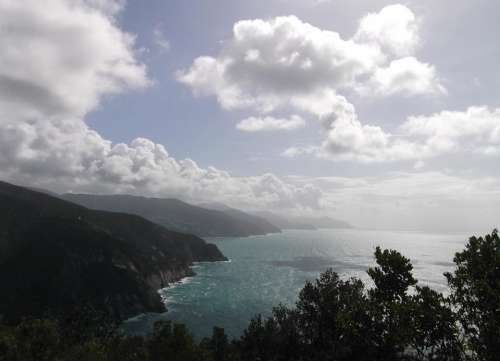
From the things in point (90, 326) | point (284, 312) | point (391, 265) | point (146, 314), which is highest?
point (391, 265)

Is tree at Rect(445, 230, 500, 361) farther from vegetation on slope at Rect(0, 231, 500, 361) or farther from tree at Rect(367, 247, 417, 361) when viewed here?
tree at Rect(367, 247, 417, 361)

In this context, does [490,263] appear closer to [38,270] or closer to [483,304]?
[483,304]

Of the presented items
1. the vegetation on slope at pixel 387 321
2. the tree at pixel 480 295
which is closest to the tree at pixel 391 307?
the vegetation on slope at pixel 387 321

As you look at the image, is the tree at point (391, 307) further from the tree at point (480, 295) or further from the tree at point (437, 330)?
the tree at point (480, 295)

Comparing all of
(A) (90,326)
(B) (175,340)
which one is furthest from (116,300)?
(B) (175,340)

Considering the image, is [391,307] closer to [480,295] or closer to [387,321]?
[387,321]

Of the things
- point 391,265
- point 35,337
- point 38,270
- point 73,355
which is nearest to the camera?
point 391,265
